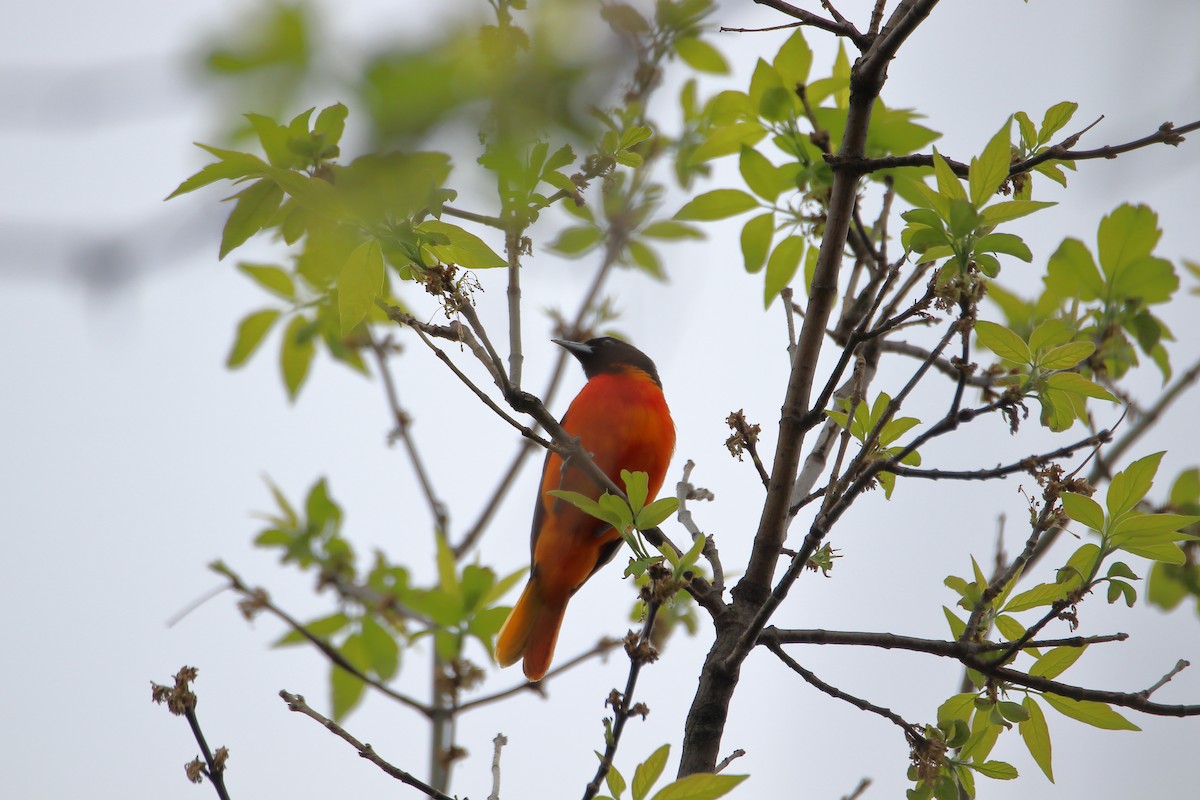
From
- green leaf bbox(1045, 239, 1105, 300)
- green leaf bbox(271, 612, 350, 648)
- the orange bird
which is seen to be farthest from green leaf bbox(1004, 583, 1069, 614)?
green leaf bbox(271, 612, 350, 648)

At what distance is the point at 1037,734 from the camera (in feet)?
7.77

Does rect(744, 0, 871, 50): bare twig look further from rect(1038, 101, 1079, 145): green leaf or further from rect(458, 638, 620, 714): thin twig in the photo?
rect(458, 638, 620, 714): thin twig

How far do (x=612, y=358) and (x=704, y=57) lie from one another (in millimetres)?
2438

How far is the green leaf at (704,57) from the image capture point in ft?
12.0

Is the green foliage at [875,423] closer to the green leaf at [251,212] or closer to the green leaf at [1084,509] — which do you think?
the green leaf at [1084,509]

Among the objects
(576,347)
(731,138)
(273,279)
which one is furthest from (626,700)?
(576,347)

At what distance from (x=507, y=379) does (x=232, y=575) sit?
1.46 meters

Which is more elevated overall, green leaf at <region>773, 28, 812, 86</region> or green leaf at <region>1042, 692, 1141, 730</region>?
green leaf at <region>773, 28, 812, 86</region>

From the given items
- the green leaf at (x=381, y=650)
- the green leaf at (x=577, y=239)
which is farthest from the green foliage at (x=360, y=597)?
the green leaf at (x=577, y=239)

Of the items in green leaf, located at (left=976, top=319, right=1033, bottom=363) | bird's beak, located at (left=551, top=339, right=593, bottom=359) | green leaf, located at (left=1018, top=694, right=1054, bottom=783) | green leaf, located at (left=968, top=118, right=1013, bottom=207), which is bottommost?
green leaf, located at (left=1018, top=694, right=1054, bottom=783)

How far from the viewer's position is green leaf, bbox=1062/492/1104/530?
2213 millimetres

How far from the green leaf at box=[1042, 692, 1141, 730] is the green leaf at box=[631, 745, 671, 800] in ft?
3.01

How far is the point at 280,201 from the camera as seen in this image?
2.46 m

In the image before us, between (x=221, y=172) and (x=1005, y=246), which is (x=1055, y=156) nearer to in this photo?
(x=1005, y=246)
